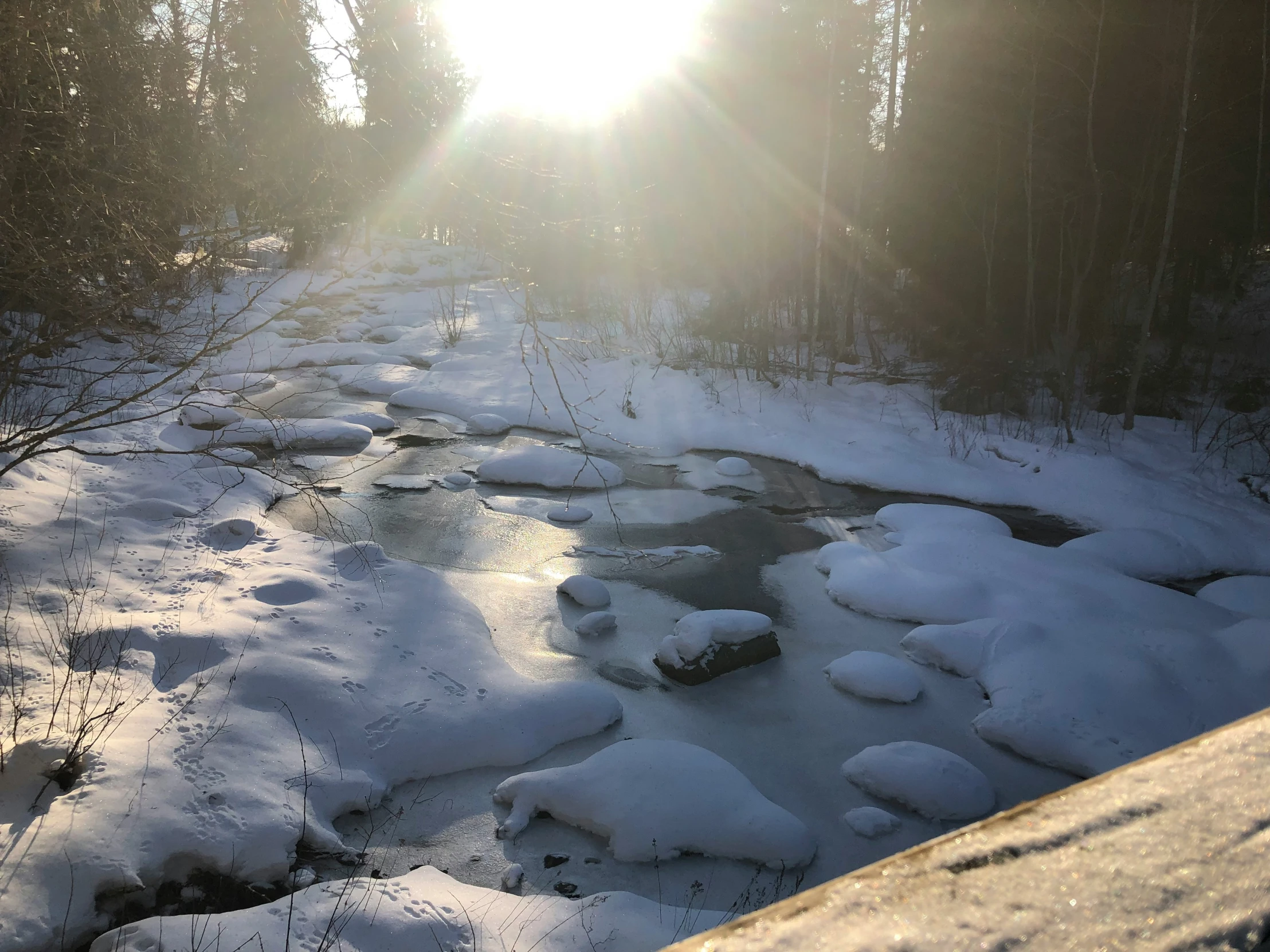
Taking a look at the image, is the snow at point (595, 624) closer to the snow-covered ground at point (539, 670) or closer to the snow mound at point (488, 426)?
the snow-covered ground at point (539, 670)

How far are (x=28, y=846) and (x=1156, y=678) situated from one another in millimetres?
5804

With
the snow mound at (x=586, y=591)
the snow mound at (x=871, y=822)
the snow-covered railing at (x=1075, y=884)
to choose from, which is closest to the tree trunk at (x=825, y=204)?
the snow mound at (x=586, y=591)

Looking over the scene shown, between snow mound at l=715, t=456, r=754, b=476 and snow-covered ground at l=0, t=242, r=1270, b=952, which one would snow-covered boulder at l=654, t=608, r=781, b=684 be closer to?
snow-covered ground at l=0, t=242, r=1270, b=952

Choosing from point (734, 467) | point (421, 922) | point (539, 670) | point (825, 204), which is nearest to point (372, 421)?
point (734, 467)

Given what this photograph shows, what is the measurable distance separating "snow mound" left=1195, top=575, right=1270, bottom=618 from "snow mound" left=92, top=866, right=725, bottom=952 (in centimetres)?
508

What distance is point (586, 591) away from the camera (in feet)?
19.2

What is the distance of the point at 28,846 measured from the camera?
2.86 m

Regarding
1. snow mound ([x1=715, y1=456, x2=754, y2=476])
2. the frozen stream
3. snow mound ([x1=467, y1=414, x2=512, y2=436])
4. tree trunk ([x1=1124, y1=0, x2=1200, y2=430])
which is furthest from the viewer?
snow mound ([x1=467, y1=414, x2=512, y2=436])

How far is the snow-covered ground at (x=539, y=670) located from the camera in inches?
124

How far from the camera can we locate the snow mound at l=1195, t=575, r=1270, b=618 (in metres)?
5.84

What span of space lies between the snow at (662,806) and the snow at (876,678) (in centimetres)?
128

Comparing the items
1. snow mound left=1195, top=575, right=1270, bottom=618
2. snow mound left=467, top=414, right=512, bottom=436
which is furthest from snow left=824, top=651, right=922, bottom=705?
snow mound left=467, top=414, right=512, bottom=436

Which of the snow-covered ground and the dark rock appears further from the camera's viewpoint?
the dark rock

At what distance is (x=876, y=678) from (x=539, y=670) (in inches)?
82.5
